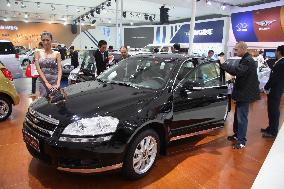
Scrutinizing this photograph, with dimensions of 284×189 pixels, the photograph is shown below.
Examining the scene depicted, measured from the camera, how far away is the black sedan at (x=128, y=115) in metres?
2.83

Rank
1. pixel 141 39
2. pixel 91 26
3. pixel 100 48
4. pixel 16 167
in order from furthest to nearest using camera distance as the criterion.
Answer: pixel 91 26 → pixel 141 39 → pixel 100 48 → pixel 16 167

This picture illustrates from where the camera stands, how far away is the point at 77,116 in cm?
292

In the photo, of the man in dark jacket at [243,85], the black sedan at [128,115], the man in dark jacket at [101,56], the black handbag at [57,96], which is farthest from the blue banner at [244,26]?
the black handbag at [57,96]

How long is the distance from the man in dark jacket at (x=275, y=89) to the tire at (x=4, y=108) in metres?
4.89

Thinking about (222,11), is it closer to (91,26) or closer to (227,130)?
(227,130)

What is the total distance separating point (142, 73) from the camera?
4.02 m

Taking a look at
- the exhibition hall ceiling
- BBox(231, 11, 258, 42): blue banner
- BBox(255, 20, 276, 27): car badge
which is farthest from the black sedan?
BBox(231, 11, 258, 42): blue banner

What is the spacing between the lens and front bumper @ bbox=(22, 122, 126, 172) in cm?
278

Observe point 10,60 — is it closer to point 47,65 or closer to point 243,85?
point 47,65

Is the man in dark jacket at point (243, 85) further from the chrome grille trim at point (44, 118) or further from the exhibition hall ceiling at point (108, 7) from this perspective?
the exhibition hall ceiling at point (108, 7)

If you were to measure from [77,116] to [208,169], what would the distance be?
1.90 meters

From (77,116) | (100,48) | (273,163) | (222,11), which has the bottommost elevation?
(273,163)

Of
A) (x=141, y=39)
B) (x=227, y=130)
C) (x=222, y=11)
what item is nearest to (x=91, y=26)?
(x=141, y=39)

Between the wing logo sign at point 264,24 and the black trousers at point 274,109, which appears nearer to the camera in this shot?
the black trousers at point 274,109
